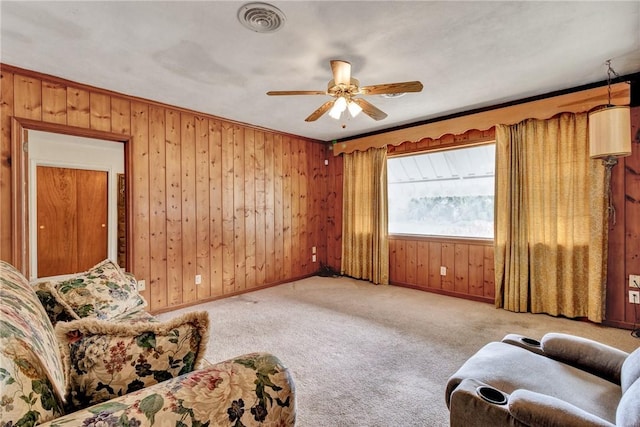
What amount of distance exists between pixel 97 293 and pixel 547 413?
2313mm

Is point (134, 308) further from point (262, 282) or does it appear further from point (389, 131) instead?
point (389, 131)

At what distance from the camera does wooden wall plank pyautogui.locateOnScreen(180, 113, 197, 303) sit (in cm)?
373

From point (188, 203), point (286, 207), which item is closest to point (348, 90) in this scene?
Answer: point (188, 203)

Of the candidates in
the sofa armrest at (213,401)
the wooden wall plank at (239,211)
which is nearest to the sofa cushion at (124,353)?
the sofa armrest at (213,401)

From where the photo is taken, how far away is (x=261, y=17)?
192 centimetres

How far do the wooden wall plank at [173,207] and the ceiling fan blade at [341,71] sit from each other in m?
2.26

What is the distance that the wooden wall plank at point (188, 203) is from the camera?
3.73m

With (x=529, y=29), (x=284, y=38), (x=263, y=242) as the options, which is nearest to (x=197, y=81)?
(x=284, y=38)

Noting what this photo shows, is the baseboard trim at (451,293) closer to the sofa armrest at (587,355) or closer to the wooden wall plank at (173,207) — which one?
the sofa armrest at (587,355)

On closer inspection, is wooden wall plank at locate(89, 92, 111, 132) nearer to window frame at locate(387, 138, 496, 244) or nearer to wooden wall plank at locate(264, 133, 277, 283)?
wooden wall plank at locate(264, 133, 277, 283)

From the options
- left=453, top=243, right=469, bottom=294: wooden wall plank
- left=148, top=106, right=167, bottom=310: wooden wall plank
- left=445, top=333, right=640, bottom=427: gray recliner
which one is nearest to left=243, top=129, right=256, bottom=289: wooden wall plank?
left=148, top=106, right=167, bottom=310: wooden wall plank

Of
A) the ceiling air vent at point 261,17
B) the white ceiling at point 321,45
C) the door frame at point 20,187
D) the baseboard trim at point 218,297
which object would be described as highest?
the white ceiling at point 321,45

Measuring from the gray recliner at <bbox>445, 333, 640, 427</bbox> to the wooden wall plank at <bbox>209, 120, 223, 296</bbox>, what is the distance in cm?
330

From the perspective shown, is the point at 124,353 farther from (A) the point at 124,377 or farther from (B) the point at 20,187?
(B) the point at 20,187
